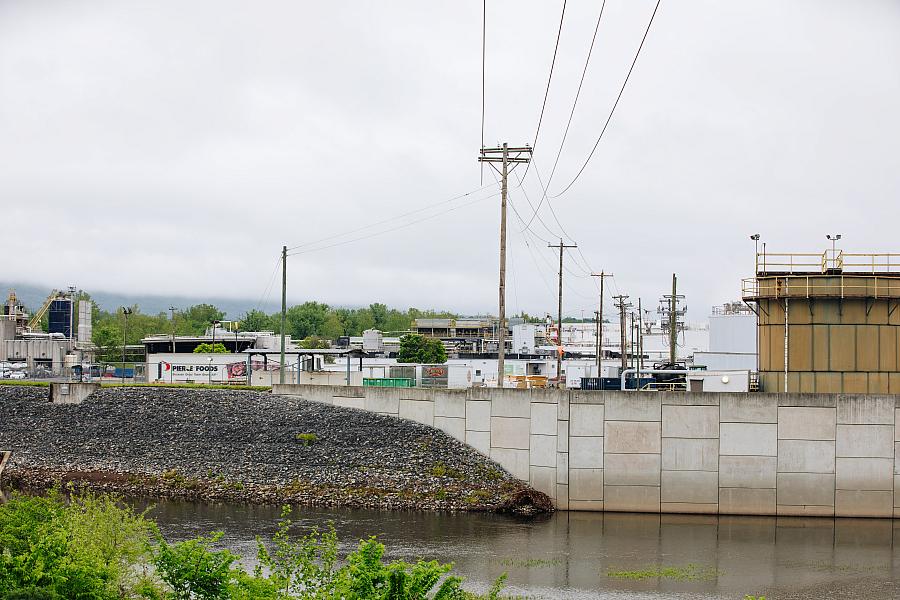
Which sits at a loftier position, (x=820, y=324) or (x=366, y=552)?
(x=820, y=324)

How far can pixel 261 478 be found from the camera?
45344 mm

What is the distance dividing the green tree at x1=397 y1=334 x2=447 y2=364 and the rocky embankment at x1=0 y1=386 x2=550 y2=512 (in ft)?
161

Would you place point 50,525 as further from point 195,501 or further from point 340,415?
point 340,415

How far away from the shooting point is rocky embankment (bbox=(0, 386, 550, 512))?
43.1m

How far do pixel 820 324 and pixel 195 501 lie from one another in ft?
97.0

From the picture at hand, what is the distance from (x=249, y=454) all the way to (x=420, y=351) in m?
57.3

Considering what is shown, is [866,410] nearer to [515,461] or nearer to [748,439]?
[748,439]

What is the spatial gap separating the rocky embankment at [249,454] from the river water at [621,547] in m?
1.69

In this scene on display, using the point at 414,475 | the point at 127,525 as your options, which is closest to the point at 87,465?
the point at 414,475

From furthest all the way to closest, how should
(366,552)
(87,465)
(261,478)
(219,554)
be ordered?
1. (87,465)
2. (261,478)
3. (219,554)
4. (366,552)

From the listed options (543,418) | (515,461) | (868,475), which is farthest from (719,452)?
(515,461)

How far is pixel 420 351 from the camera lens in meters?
→ 104

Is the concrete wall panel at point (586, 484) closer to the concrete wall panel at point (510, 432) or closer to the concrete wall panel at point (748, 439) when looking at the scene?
the concrete wall panel at point (510, 432)

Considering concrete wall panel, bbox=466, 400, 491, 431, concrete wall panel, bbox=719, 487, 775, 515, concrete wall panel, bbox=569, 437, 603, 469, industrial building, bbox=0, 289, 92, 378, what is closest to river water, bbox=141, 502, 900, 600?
concrete wall panel, bbox=719, 487, 775, 515
